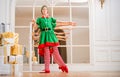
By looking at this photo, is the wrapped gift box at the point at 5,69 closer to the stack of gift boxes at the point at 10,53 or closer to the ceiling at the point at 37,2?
the stack of gift boxes at the point at 10,53

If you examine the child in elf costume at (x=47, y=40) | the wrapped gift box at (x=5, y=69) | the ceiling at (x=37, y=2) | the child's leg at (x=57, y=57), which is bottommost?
the wrapped gift box at (x=5, y=69)

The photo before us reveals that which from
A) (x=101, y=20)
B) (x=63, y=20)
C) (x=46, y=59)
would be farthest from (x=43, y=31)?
(x=101, y=20)

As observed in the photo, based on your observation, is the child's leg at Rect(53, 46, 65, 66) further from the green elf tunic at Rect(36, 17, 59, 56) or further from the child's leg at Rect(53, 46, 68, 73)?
the green elf tunic at Rect(36, 17, 59, 56)

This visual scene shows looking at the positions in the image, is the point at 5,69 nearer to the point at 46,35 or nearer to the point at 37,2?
the point at 46,35

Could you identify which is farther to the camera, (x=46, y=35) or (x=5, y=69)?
(x=46, y=35)

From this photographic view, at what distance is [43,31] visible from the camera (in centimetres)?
346

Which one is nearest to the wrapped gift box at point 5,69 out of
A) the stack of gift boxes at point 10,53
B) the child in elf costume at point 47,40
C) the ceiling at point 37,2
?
the stack of gift boxes at point 10,53

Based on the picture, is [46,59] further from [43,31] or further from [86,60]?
[86,60]

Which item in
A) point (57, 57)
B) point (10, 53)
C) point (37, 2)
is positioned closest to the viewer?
point (10, 53)

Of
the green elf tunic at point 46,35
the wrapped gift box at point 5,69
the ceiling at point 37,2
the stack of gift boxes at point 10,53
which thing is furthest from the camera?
the ceiling at point 37,2

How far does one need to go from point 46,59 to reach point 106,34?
1.26m

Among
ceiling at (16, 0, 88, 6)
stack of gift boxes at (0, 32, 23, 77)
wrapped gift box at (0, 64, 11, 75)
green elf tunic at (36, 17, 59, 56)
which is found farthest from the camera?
ceiling at (16, 0, 88, 6)

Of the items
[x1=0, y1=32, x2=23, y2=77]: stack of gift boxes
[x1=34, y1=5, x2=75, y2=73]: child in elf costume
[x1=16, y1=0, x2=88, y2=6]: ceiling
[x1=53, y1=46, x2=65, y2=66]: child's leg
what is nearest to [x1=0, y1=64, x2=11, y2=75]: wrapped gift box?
[x1=0, y1=32, x2=23, y2=77]: stack of gift boxes

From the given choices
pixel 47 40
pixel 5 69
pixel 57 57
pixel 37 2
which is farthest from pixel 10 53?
pixel 37 2
